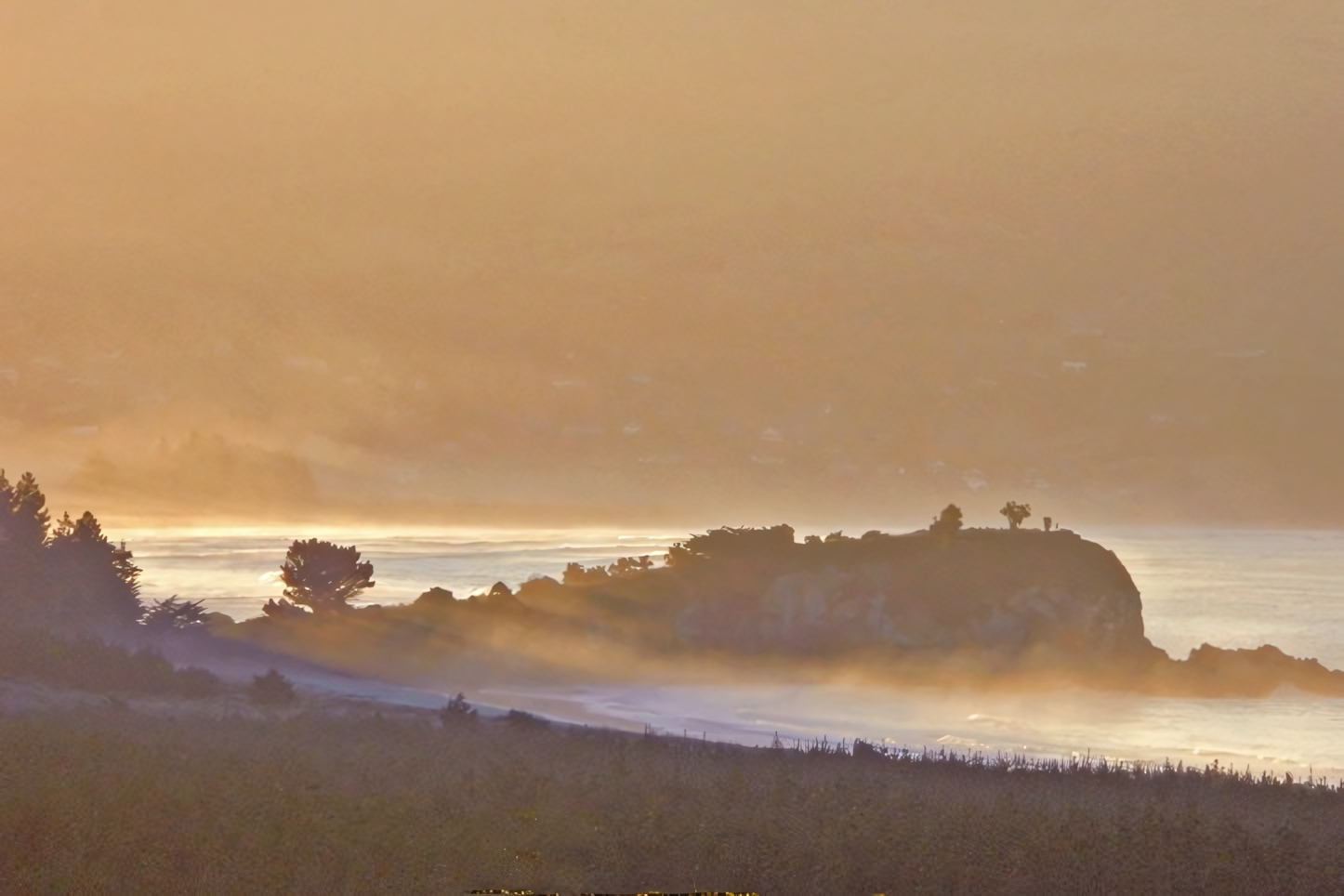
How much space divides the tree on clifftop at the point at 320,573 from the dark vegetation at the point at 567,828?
93.5 feet

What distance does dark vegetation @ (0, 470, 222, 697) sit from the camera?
3844cm

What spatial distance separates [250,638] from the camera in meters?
54.7

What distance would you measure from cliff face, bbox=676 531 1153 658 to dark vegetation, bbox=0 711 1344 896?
2122 inches

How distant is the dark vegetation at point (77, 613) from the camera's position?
1513 inches

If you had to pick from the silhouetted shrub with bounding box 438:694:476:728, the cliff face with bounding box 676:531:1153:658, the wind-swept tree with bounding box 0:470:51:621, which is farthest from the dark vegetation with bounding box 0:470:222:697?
the cliff face with bounding box 676:531:1153:658

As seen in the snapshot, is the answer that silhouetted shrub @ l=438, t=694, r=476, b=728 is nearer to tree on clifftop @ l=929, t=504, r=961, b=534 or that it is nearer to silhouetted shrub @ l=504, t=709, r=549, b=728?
silhouetted shrub @ l=504, t=709, r=549, b=728

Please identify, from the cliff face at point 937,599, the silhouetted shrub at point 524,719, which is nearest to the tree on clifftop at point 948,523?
the cliff face at point 937,599

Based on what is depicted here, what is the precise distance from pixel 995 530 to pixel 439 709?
5361 centimetres

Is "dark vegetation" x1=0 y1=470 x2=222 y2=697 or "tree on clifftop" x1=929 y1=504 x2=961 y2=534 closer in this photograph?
"dark vegetation" x1=0 y1=470 x2=222 y2=697

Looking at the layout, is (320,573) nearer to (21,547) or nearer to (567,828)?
(21,547)

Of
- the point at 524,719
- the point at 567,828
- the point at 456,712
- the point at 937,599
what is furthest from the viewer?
the point at 937,599

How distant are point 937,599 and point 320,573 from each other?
40.5m

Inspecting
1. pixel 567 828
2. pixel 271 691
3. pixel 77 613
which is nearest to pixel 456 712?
pixel 271 691

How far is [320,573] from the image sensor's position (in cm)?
5984
